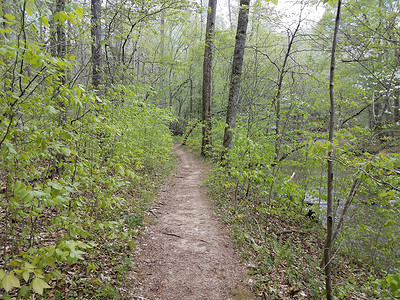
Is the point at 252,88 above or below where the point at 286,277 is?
above

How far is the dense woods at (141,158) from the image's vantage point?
88.4 inches

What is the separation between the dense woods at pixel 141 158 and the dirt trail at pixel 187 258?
35cm

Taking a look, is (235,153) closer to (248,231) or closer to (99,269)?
(248,231)

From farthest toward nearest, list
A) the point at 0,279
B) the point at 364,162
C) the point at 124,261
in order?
the point at 124,261, the point at 364,162, the point at 0,279

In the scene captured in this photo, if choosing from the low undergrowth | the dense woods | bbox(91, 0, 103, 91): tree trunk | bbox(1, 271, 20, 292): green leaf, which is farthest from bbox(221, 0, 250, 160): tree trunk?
bbox(1, 271, 20, 292): green leaf

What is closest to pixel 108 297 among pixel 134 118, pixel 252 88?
pixel 134 118

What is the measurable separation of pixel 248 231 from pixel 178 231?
1796 millimetres

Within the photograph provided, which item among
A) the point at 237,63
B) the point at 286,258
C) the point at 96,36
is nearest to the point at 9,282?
the point at 286,258

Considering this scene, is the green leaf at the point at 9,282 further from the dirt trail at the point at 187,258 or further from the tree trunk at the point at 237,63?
the tree trunk at the point at 237,63

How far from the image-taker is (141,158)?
7.03 meters

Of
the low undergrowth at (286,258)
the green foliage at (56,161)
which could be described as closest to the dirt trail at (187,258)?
the low undergrowth at (286,258)

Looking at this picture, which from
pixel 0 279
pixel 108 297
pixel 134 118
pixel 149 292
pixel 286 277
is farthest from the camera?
pixel 134 118

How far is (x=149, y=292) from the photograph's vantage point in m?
3.59

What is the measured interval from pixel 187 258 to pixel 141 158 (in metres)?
3.54
